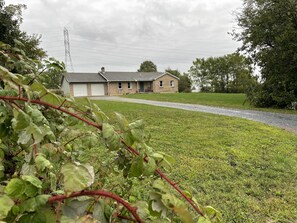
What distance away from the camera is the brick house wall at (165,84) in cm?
3978

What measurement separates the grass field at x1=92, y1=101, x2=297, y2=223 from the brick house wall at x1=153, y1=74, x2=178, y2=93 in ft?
105

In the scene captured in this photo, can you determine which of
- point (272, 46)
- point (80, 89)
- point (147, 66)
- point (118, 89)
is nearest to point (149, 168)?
point (272, 46)

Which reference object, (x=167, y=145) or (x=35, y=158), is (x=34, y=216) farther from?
(x=167, y=145)

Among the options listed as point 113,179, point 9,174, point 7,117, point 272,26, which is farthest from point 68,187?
point 272,26

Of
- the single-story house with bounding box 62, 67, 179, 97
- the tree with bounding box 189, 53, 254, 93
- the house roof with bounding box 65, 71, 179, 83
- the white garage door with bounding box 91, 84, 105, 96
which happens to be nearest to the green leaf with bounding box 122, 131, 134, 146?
the single-story house with bounding box 62, 67, 179, 97

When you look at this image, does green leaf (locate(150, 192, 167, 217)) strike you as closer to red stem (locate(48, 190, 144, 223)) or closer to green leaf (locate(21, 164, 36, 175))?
red stem (locate(48, 190, 144, 223))

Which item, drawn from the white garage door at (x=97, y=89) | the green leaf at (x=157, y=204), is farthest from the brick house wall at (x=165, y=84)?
the green leaf at (x=157, y=204)

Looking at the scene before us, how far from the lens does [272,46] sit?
54.2 ft

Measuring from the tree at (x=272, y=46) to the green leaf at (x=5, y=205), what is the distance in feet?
53.8

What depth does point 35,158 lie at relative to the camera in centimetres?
67

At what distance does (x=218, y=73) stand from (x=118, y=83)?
1999 cm

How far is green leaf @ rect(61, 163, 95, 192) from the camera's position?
59 centimetres

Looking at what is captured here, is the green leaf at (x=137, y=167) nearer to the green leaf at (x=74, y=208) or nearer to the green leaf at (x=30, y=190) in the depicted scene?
the green leaf at (x=74, y=208)

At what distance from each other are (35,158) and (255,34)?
57.5 ft
